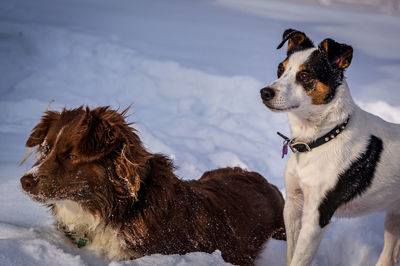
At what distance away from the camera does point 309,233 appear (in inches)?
119

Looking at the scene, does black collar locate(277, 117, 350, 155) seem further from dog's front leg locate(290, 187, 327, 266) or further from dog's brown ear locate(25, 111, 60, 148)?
dog's brown ear locate(25, 111, 60, 148)

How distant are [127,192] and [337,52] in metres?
1.73

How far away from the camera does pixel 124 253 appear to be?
278 cm

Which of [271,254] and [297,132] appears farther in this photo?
[271,254]

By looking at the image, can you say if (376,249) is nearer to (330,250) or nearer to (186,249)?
(330,250)

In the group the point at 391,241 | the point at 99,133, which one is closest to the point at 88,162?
the point at 99,133

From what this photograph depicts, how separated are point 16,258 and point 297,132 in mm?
2079

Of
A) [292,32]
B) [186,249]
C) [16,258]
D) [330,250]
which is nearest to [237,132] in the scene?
[330,250]

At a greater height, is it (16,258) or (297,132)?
(297,132)

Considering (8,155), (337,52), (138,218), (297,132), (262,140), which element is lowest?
(8,155)

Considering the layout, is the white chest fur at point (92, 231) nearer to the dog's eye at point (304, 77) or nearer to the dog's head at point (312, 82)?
the dog's head at point (312, 82)

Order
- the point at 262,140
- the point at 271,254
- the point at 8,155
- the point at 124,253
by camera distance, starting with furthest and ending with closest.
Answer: the point at 262,140 < the point at 8,155 < the point at 271,254 < the point at 124,253

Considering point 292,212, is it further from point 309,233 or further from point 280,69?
point 280,69

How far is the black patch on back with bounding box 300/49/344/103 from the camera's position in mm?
3055
